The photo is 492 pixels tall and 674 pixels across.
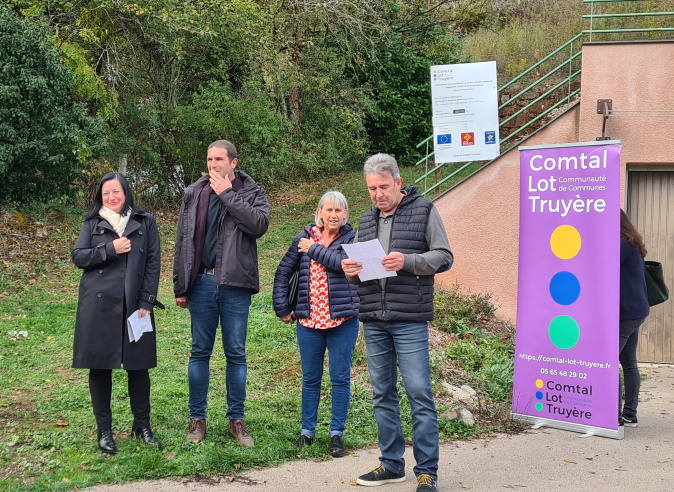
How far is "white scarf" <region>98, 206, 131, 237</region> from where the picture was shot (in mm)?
5570

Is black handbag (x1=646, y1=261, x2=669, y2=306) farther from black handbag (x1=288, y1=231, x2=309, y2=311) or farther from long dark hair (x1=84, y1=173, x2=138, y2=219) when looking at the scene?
long dark hair (x1=84, y1=173, x2=138, y2=219)

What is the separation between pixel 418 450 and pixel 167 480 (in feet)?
5.36

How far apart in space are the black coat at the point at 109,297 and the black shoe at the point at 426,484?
2043 millimetres

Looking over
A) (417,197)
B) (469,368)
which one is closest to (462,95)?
(469,368)

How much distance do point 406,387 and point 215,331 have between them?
1.53 metres

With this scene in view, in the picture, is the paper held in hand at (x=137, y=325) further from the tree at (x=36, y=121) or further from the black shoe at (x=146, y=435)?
the tree at (x=36, y=121)

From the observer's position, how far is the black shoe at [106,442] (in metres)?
5.38

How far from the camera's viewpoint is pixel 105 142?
14.0 m

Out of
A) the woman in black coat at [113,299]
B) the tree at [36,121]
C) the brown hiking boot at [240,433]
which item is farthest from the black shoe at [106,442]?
the tree at [36,121]

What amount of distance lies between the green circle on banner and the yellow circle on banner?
1.82ft

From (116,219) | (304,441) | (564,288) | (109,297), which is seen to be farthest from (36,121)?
(564,288)

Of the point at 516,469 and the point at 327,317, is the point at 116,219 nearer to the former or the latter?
the point at 327,317

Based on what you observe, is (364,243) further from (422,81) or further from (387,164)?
(422,81)

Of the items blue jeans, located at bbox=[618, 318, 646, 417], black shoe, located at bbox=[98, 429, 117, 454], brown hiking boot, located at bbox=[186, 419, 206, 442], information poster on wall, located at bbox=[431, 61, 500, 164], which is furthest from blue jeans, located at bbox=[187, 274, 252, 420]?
information poster on wall, located at bbox=[431, 61, 500, 164]
